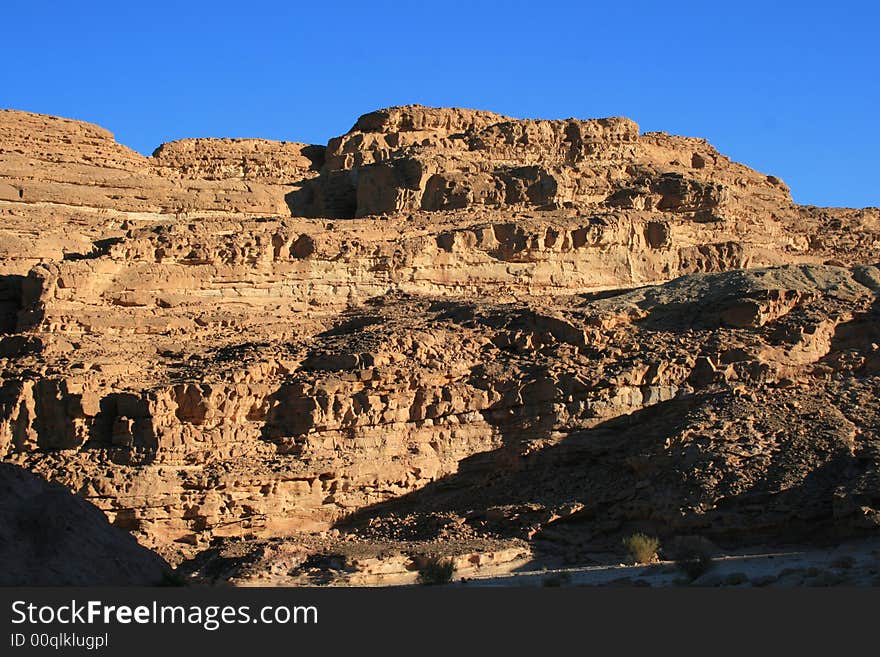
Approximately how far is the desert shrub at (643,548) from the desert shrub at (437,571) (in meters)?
2.98

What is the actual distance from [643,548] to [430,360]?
5.92 metres

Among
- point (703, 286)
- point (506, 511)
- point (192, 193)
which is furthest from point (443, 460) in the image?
point (192, 193)

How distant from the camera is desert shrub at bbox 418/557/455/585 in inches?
869

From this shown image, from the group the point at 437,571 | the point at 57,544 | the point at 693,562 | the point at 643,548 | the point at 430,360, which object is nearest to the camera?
the point at 57,544

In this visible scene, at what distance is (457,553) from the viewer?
76.6ft

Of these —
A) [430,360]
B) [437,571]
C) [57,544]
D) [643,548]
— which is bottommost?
[437,571]

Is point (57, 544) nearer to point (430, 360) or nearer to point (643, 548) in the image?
point (643, 548)

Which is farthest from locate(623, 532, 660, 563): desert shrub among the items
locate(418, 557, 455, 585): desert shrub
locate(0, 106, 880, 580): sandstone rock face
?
locate(418, 557, 455, 585): desert shrub

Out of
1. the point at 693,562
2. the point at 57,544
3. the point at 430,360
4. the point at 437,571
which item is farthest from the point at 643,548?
the point at 57,544

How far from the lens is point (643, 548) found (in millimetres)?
22922

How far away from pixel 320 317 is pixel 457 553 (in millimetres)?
7497

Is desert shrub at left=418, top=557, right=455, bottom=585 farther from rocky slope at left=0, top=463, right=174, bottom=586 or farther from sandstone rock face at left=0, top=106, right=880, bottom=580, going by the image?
rocky slope at left=0, top=463, right=174, bottom=586

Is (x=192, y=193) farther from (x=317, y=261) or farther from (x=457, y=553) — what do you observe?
(x=457, y=553)

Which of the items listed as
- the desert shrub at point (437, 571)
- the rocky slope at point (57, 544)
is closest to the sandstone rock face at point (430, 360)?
the desert shrub at point (437, 571)
